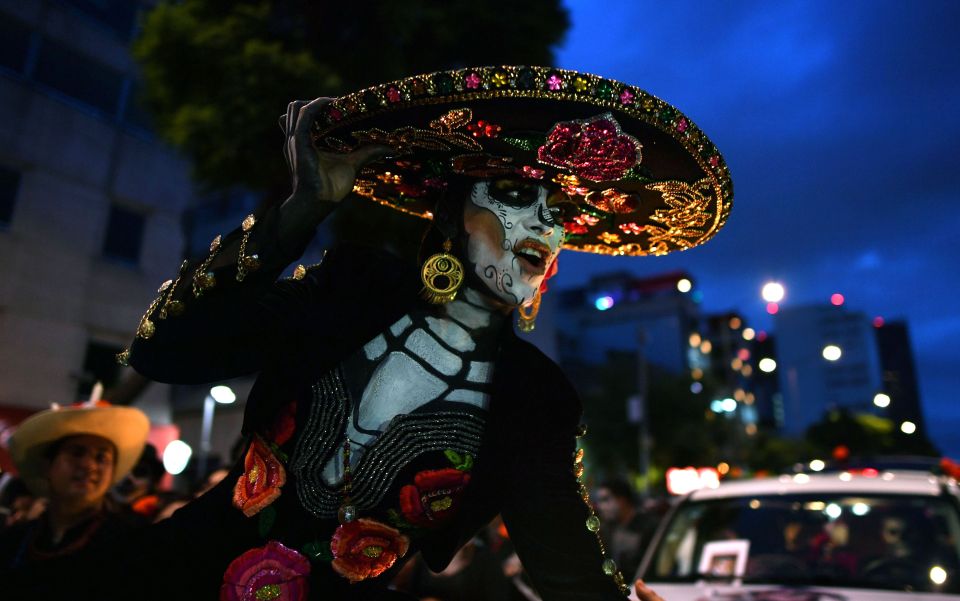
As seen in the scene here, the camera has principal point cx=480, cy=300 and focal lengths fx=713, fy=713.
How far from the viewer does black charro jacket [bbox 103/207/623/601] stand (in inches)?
64.4

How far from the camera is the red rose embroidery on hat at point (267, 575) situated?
1732mm

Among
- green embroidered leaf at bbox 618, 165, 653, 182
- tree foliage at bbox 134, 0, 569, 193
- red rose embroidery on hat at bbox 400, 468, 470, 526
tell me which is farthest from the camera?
tree foliage at bbox 134, 0, 569, 193

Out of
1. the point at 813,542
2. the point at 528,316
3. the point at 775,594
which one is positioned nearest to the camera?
the point at 528,316

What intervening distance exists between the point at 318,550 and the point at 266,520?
156mm

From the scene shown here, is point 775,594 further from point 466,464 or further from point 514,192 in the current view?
point 514,192

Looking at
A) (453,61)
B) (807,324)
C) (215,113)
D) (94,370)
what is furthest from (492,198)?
(807,324)

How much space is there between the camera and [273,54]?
7859mm

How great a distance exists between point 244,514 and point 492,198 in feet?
3.83

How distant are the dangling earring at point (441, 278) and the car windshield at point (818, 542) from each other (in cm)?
269

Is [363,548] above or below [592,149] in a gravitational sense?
below

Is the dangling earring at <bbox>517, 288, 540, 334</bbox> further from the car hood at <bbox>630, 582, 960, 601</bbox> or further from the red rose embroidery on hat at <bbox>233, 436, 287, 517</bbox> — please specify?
the car hood at <bbox>630, 582, 960, 601</bbox>

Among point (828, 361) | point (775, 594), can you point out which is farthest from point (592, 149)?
point (828, 361)

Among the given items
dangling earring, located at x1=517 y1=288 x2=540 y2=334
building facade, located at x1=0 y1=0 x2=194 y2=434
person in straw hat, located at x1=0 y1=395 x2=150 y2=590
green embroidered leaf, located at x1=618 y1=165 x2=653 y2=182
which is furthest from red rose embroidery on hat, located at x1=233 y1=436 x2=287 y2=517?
building facade, located at x1=0 y1=0 x2=194 y2=434

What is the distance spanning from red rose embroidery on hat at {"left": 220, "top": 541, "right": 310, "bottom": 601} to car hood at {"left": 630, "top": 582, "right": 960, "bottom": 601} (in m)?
2.11
